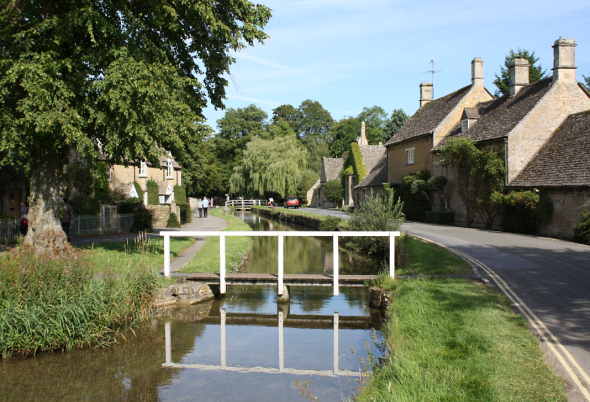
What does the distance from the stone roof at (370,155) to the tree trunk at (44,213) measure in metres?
44.1

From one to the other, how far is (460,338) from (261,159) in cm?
6133

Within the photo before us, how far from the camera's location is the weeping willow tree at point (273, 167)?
6756cm

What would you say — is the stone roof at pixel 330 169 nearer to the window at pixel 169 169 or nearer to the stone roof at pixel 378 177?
the stone roof at pixel 378 177

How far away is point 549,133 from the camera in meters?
28.7

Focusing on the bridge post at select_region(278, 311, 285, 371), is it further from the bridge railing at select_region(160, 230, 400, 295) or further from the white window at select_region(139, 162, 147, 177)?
the white window at select_region(139, 162, 147, 177)

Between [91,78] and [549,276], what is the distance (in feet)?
44.5

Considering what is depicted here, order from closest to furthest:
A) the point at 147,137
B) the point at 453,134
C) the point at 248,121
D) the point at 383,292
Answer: the point at 383,292 → the point at 147,137 → the point at 453,134 → the point at 248,121

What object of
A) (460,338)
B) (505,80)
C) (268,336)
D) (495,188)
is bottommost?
(268,336)

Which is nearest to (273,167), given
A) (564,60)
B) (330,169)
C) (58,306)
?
(330,169)

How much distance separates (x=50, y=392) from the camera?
26.7ft

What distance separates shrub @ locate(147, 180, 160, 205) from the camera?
41781 mm

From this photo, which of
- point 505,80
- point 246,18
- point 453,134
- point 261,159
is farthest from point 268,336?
point 261,159

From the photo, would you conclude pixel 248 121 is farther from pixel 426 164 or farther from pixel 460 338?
pixel 460 338

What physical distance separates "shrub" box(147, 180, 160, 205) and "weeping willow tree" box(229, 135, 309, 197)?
26.0 m
